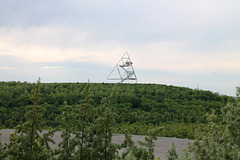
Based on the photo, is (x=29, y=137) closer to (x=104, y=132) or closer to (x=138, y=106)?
(x=104, y=132)

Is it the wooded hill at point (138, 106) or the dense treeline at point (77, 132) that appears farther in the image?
the wooded hill at point (138, 106)

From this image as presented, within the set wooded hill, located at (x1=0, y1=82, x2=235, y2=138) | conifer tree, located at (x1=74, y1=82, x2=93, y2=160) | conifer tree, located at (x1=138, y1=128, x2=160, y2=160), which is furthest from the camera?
wooded hill, located at (x1=0, y1=82, x2=235, y2=138)

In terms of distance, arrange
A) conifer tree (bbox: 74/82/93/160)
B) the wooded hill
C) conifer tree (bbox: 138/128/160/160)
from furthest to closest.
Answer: the wooded hill < conifer tree (bbox: 138/128/160/160) < conifer tree (bbox: 74/82/93/160)

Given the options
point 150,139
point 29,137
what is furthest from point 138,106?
point 29,137

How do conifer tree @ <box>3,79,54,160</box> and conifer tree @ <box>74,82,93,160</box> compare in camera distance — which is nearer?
conifer tree @ <box>3,79,54,160</box>

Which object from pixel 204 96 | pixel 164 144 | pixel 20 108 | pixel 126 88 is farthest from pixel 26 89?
pixel 204 96

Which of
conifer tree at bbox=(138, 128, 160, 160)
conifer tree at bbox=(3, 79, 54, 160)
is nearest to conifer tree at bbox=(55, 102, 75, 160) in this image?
conifer tree at bbox=(3, 79, 54, 160)

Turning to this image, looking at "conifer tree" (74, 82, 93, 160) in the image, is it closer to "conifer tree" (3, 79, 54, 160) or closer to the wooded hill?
"conifer tree" (3, 79, 54, 160)

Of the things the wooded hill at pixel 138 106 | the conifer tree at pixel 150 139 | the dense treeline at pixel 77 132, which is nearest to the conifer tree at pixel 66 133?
the dense treeline at pixel 77 132

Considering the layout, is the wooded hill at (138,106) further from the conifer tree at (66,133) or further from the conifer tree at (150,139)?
the conifer tree at (66,133)

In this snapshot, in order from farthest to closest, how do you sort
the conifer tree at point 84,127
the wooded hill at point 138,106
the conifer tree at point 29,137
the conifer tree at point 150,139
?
1. the wooded hill at point 138,106
2. the conifer tree at point 150,139
3. the conifer tree at point 84,127
4. the conifer tree at point 29,137

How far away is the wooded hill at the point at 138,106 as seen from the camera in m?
10.9

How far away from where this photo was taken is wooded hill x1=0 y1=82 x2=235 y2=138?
→ 35.7ft

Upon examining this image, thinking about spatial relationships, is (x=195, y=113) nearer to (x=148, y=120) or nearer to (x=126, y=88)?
(x=148, y=120)
